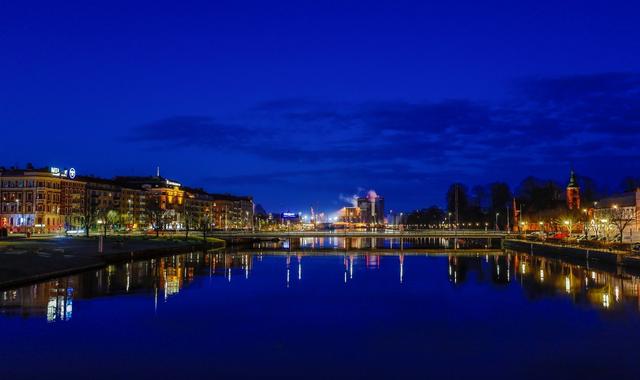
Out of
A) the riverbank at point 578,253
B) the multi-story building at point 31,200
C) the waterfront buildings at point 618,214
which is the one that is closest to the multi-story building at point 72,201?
the multi-story building at point 31,200

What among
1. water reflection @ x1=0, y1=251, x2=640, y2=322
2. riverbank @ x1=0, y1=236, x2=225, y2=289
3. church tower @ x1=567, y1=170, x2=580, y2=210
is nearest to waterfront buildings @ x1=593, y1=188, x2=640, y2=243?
church tower @ x1=567, y1=170, x2=580, y2=210

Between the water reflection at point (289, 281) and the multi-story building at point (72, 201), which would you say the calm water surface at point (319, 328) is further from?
the multi-story building at point (72, 201)

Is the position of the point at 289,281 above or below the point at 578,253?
below

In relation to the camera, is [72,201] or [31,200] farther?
[72,201]

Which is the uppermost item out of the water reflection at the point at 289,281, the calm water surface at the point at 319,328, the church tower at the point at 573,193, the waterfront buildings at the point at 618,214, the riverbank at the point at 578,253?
the church tower at the point at 573,193

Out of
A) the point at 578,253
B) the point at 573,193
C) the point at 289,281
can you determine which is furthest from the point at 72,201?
the point at 578,253

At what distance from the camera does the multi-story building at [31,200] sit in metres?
157

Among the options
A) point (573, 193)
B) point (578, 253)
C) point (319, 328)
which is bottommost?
point (319, 328)

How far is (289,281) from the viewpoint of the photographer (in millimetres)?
57156

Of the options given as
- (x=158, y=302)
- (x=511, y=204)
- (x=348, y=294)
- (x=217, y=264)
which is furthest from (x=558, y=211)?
(x=158, y=302)

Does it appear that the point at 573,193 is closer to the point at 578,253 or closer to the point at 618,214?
the point at 618,214

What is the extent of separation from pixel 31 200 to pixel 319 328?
5739 inches

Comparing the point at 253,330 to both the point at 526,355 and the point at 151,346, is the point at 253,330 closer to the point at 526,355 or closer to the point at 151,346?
the point at 151,346

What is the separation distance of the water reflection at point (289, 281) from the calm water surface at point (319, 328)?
16cm
